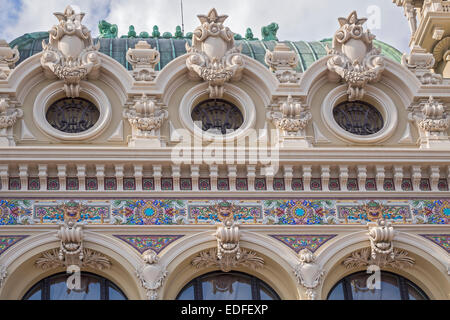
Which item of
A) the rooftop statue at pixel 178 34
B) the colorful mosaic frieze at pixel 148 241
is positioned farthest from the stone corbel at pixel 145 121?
the rooftop statue at pixel 178 34

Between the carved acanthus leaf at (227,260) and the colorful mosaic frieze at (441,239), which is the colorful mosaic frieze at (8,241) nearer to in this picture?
the carved acanthus leaf at (227,260)

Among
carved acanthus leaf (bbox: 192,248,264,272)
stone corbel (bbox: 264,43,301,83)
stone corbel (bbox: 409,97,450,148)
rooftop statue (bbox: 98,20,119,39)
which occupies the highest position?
rooftop statue (bbox: 98,20,119,39)

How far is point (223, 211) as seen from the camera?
70.8ft

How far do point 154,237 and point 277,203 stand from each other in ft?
9.34

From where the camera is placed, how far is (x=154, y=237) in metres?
21.2

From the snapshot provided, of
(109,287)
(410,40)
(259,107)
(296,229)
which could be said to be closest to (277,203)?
(296,229)

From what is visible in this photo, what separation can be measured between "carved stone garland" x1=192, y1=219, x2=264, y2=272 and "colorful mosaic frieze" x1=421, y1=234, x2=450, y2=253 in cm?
379

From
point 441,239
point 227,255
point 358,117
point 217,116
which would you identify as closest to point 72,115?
point 217,116

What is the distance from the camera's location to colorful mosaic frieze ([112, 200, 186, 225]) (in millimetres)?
21312

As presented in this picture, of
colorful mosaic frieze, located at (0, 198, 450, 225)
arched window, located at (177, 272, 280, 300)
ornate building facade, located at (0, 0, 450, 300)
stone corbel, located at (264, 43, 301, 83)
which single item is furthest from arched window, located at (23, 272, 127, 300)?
stone corbel, located at (264, 43, 301, 83)

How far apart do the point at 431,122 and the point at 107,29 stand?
11037 millimetres

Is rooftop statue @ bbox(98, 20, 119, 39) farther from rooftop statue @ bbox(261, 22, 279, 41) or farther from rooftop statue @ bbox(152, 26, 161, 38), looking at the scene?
rooftop statue @ bbox(261, 22, 279, 41)
